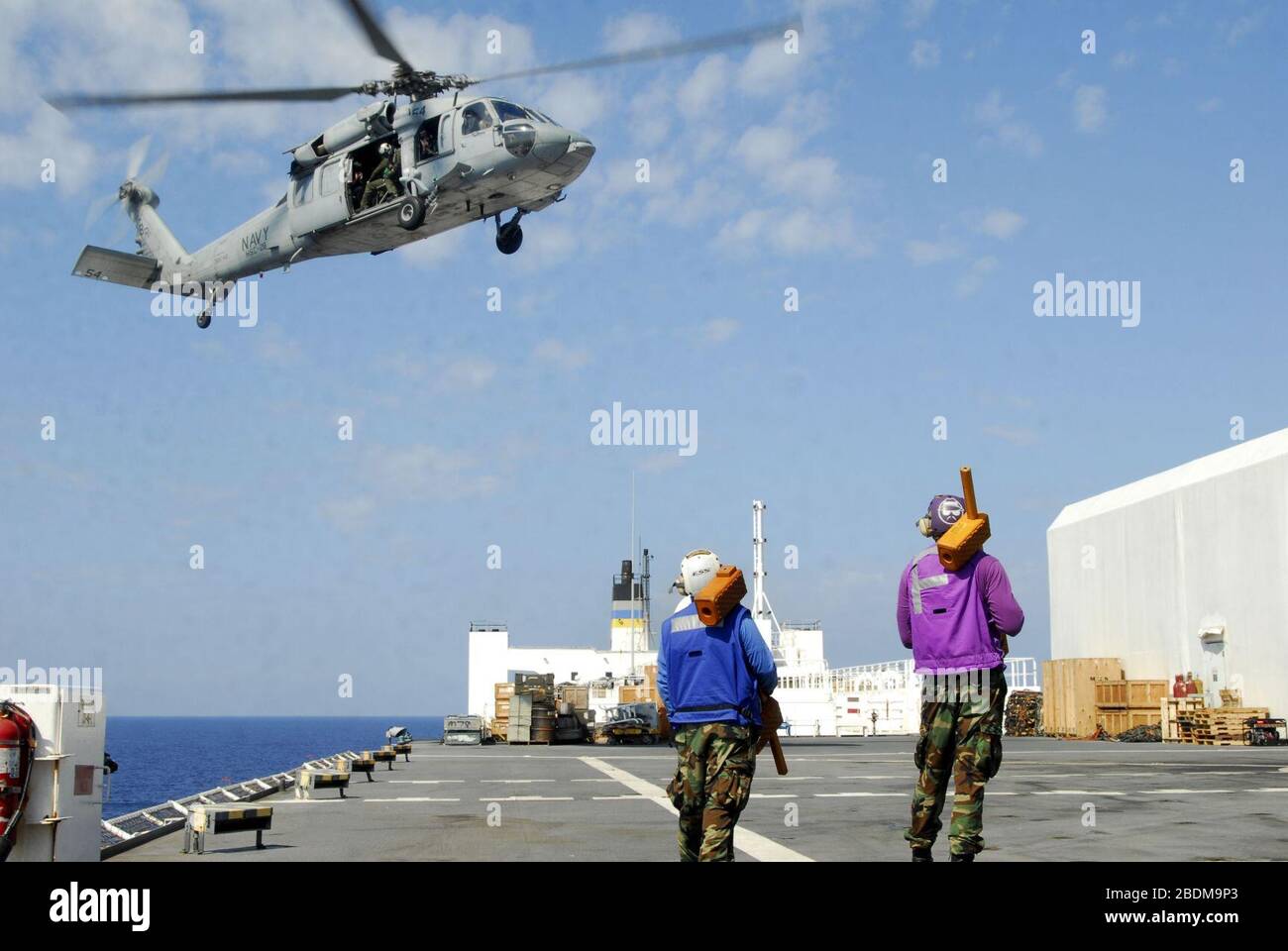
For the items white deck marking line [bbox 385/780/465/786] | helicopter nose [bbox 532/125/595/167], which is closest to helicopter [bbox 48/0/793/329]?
helicopter nose [bbox 532/125/595/167]

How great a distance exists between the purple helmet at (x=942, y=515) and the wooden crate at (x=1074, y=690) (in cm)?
3449

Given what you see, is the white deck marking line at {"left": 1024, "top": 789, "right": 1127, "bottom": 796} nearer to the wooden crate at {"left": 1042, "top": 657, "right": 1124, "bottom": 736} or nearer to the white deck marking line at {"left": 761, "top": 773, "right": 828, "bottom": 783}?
the white deck marking line at {"left": 761, "top": 773, "right": 828, "bottom": 783}

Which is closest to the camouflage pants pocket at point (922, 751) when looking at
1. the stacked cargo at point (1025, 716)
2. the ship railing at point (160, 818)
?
the ship railing at point (160, 818)

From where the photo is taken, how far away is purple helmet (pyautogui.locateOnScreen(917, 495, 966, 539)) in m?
7.61

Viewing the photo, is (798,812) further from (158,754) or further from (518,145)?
(158,754)

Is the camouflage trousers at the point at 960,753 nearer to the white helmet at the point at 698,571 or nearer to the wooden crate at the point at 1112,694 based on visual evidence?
the white helmet at the point at 698,571

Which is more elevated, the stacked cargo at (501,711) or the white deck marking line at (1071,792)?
the white deck marking line at (1071,792)

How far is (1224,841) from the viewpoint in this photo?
35.4 feet

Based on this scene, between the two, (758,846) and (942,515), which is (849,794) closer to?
(758,846)

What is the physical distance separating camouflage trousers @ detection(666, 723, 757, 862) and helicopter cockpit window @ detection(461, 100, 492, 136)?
630 inches

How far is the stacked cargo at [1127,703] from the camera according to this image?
37.9m
